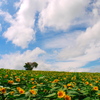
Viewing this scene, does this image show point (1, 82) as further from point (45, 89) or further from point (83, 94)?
point (83, 94)

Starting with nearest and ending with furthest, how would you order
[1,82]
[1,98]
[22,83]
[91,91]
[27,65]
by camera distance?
[1,98]
[91,91]
[1,82]
[22,83]
[27,65]

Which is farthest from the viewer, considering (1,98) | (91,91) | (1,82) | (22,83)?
(22,83)

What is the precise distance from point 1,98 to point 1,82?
0.81 m

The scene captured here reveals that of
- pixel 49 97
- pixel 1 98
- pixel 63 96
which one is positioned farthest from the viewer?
pixel 1 98

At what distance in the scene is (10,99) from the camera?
2754 millimetres

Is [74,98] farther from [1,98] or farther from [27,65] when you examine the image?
[27,65]

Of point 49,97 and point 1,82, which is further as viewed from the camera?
point 1,82

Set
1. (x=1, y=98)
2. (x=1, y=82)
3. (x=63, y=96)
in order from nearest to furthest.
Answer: (x=63, y=96) → (x=1, y=98) → (x=1, y=82)

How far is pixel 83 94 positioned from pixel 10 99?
1.28 m

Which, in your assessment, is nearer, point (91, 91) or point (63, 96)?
point (63, 96)

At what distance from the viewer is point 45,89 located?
304 centimetres

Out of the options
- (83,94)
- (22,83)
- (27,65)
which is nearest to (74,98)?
(83,94)

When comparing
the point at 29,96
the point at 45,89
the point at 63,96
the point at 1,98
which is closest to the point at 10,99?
the point at 1,98

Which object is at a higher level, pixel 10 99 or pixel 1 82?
pixel 1 82
